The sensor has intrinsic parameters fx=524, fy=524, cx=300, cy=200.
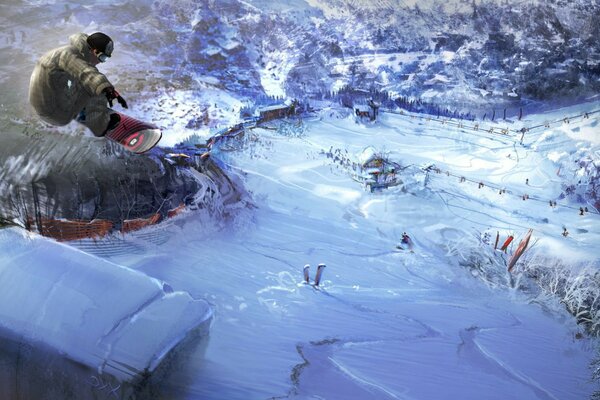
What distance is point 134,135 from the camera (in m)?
2.50

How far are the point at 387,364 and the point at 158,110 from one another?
1.77 metres

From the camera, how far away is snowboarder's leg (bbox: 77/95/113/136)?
238 cm

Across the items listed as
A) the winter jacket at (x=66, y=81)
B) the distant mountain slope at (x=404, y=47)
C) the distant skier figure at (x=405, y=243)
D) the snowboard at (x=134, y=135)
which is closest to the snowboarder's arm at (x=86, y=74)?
the winter jacket at (x=66, y=81)

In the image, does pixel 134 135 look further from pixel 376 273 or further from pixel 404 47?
pixel 404 47

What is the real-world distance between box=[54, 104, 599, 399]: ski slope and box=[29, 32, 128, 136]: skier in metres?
0.66

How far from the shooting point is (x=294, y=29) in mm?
2988

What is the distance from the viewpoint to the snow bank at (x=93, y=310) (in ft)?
7.63

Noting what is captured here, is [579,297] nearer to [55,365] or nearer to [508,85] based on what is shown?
[508,85]

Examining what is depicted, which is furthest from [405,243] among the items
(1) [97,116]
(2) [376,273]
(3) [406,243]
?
(1) [97,116]

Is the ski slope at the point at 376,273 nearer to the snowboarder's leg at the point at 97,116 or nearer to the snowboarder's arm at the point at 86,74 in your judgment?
the snowboarder's leg at the point at 97,116

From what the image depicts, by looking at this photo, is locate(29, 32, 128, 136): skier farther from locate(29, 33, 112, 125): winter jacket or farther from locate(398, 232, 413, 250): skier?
locate(398, 232, 413, 250): skier

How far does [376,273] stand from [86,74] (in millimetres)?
1641

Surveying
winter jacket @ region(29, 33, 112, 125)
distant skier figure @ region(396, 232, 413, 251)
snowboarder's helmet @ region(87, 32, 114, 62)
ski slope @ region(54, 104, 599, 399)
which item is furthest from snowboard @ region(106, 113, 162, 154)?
distant skier figure @ region(396, 232, 413, 251)

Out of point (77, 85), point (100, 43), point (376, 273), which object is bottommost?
point (376, 273)
